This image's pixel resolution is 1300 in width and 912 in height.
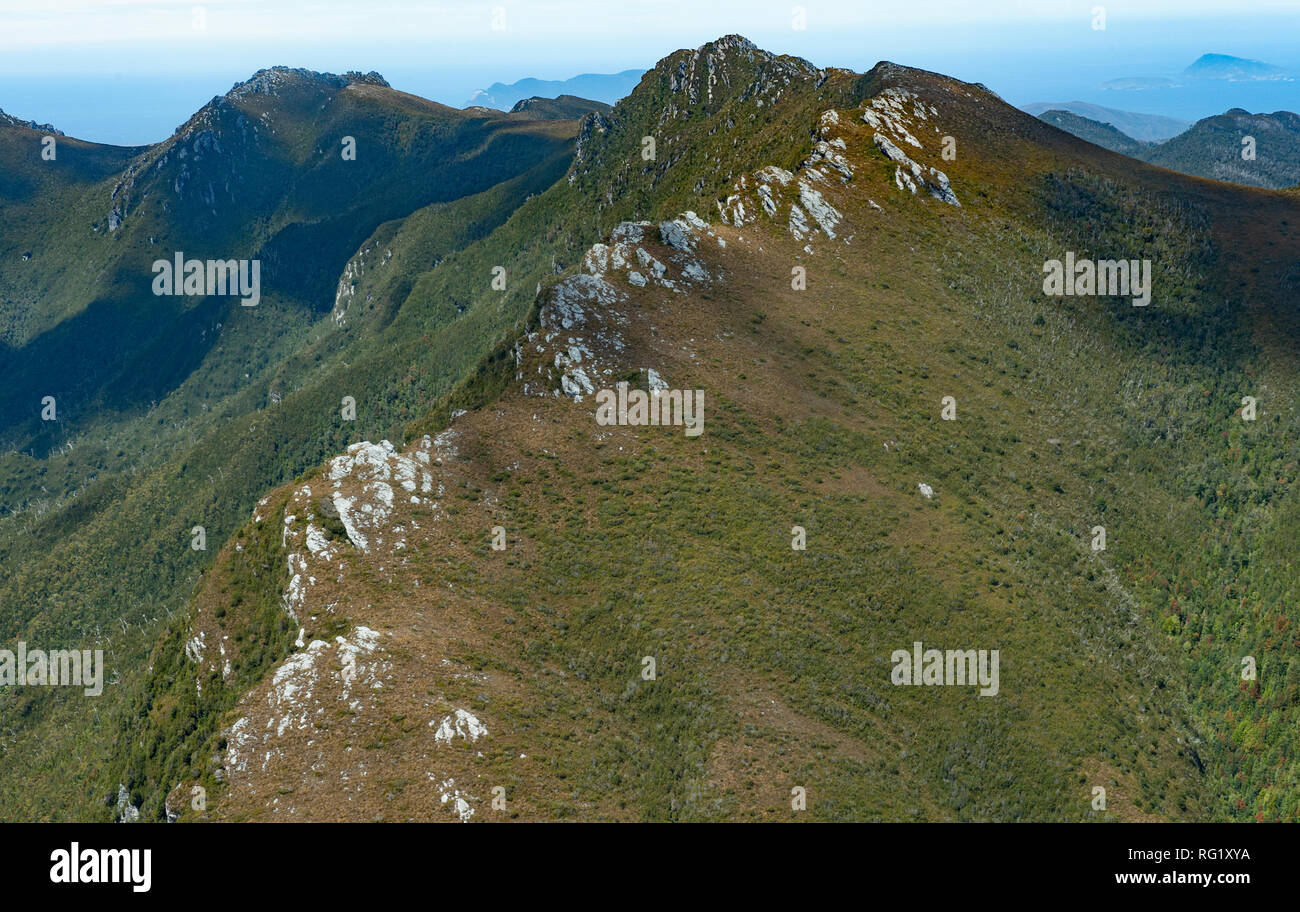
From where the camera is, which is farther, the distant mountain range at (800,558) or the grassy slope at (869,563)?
the grassy slope at (869,563)

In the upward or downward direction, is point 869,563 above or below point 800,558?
below

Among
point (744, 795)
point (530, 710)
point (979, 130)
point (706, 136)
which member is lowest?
point (744, 795)

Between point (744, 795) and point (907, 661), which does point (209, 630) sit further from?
point (907, 661)

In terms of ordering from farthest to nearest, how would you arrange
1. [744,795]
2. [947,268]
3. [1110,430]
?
Answer: [947,268] < [1110,430] < [744,795]

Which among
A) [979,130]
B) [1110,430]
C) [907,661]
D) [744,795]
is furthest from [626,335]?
[979,130]

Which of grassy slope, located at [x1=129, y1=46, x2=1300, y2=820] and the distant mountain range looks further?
grassy slope, located at [x1=129, y1=46, x2=1300, y2=820]

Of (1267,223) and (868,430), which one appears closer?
(868,430)

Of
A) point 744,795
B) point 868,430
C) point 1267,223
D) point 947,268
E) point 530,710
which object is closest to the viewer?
point 744,795

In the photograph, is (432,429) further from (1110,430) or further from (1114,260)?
(1114,260)

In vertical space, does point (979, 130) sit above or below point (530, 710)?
above

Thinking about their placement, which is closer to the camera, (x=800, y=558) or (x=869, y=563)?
(x=800, y=558)
